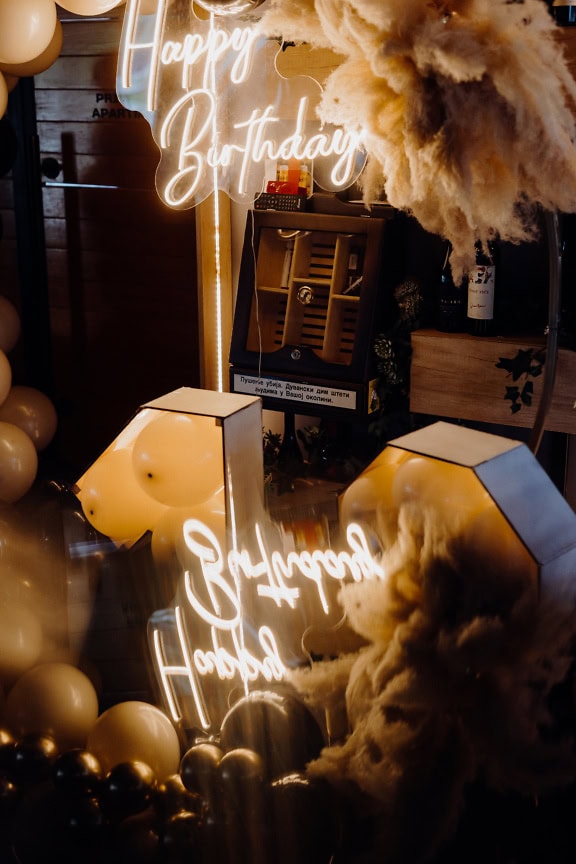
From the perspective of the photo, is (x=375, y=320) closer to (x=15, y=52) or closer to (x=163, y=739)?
(x=15, y=52)

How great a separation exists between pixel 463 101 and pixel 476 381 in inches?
39.0

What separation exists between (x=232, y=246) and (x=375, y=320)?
98cm

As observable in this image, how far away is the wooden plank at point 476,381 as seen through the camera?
2725 millimetres

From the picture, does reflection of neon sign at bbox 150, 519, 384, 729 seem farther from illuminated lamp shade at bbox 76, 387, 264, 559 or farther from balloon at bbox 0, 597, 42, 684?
balloon at bbox 0, 597, 42, 684

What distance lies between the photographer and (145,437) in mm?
2287

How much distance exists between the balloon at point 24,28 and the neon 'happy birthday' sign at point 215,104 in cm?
38

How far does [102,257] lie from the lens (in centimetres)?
419

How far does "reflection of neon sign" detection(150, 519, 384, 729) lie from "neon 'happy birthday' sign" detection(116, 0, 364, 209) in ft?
4.29

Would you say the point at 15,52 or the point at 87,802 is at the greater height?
the point at 15,52

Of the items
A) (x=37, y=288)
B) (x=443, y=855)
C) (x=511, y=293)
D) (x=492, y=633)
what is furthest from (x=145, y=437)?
(x=37, y=288)

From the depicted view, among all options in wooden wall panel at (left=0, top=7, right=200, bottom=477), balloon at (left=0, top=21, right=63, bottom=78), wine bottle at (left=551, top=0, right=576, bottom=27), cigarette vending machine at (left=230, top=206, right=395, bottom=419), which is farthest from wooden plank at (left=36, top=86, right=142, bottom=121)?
wine bottle at (left=551, top=0, right=576, bottom=27)

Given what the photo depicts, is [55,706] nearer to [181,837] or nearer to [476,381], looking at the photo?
[181,837]

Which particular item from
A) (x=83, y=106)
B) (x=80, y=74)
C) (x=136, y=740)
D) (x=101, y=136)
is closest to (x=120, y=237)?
(x=101, y=136)

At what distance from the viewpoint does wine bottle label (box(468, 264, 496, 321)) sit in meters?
2.80
